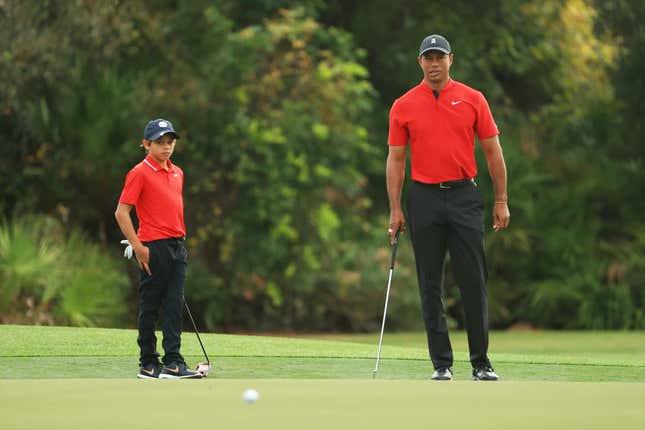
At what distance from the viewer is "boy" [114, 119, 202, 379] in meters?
8.35

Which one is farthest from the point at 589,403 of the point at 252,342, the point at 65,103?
the point at 65,103

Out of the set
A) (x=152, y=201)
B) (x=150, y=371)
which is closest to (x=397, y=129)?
(x=152, y=201)

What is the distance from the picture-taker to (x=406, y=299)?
19.8 m

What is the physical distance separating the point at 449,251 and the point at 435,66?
1.09 m

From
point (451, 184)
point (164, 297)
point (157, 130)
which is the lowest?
point (164, 297)

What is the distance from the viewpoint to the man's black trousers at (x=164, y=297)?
836cm

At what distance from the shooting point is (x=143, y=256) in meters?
8.32

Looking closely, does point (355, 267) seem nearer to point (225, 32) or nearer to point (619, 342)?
point (225, 32)

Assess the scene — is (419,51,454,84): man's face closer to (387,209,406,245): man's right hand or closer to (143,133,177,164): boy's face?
(387,209,406,245): man's right hand

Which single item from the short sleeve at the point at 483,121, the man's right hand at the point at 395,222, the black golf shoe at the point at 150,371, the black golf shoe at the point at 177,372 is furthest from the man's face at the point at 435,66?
the black golf shoe at the point at 150,371

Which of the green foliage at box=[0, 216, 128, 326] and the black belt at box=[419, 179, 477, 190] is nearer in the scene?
the black belt at box=[419, 179, 477, 190]

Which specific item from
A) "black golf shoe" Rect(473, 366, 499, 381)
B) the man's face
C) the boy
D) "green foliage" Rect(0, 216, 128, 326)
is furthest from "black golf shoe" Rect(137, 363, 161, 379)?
"green foliage" Rect(0, 216, 128, 326)

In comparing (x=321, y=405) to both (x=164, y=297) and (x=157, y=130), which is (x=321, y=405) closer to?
(x=164, y=297)

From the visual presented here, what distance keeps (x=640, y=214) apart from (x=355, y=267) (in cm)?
428
